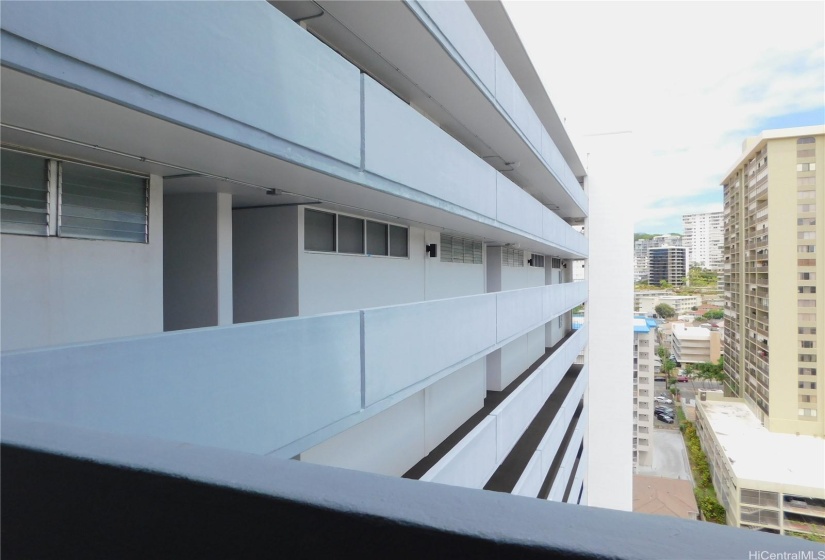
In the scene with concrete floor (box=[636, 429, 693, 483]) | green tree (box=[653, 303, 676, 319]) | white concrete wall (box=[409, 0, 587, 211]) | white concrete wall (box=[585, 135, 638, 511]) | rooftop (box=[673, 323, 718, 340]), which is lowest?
concrete floor (box=[636, 429, 693, 483])

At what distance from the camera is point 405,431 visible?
6.95 metres

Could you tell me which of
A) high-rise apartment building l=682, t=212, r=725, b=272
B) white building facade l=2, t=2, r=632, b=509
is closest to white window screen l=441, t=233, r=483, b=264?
white building facade l=2, t=2, r=632, b=509

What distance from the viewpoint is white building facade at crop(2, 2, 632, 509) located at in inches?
89.7

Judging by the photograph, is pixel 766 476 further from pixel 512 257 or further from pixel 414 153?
pixel 414 153

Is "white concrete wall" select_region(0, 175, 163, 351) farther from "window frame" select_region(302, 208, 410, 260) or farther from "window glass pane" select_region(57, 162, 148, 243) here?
"window frame" select_region(302, 208, 410, 260)

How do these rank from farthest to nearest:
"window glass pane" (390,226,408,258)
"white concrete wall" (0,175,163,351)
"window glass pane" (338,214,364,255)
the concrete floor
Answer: the concrete floor, "window glass pane" (390,226,408,258), "window glass pane" (338,214,364,255), "white concrete wall" (0,175,163,351)

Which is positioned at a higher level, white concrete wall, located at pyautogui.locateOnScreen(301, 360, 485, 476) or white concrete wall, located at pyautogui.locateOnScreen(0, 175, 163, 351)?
white concrete wall, located at pyautogui.locateOnScreen(0, 175, 163, 351)

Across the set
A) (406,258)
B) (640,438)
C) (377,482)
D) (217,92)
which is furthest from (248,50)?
(640,438)

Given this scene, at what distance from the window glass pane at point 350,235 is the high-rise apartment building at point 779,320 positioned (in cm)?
3832

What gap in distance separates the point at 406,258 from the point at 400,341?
8.65 ft

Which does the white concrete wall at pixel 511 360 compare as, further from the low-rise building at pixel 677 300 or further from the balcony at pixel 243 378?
the low-rise building at pixel 677 300

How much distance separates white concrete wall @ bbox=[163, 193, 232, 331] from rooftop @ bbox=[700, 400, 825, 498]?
38833 mm

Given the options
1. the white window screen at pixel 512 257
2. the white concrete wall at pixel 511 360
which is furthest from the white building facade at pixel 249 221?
the white window screen at pixel 512 257

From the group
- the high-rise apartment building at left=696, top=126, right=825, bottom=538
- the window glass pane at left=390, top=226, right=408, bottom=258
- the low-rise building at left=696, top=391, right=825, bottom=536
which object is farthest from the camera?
the high-rise apartment building at left=696, top=126, right=825, bottom=538
